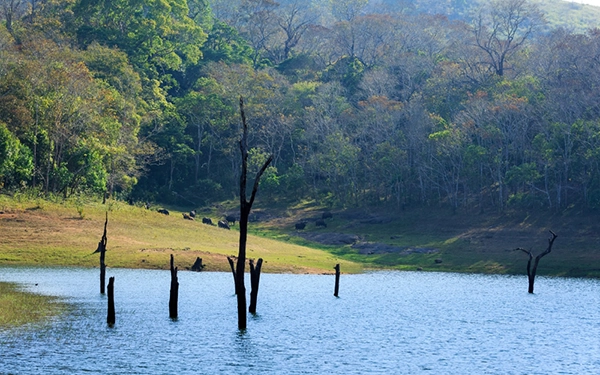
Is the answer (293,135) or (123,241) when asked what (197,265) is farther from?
(293,135)

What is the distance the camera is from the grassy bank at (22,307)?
120ft

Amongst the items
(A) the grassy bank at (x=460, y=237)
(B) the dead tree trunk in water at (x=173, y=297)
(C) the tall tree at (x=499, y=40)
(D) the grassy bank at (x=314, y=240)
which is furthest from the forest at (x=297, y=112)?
(B) the dead tree trunk in water at (x=173, y=297)

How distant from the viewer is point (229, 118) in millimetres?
113375

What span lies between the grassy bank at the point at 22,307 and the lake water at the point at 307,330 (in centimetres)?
101

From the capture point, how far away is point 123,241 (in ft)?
227

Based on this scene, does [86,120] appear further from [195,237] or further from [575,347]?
[575,347]

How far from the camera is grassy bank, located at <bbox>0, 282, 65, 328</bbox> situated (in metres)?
36.5

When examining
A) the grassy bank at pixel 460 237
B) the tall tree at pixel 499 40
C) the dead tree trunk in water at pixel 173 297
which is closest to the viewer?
the dead tree trunk in water at pixel 173 297

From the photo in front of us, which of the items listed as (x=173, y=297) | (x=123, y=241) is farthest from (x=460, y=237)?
(x=173, y=297)

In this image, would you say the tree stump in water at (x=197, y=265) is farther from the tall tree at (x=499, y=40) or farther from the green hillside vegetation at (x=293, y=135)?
the tall tree at (x=499, y=40)

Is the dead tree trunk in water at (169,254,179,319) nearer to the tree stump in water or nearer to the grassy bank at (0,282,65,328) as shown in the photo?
the grassy bank at (0,282,65,328)

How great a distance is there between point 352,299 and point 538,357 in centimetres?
1971

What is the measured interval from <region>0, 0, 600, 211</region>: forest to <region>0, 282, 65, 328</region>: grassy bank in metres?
32.4

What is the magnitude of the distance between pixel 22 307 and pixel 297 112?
78.9 metres
